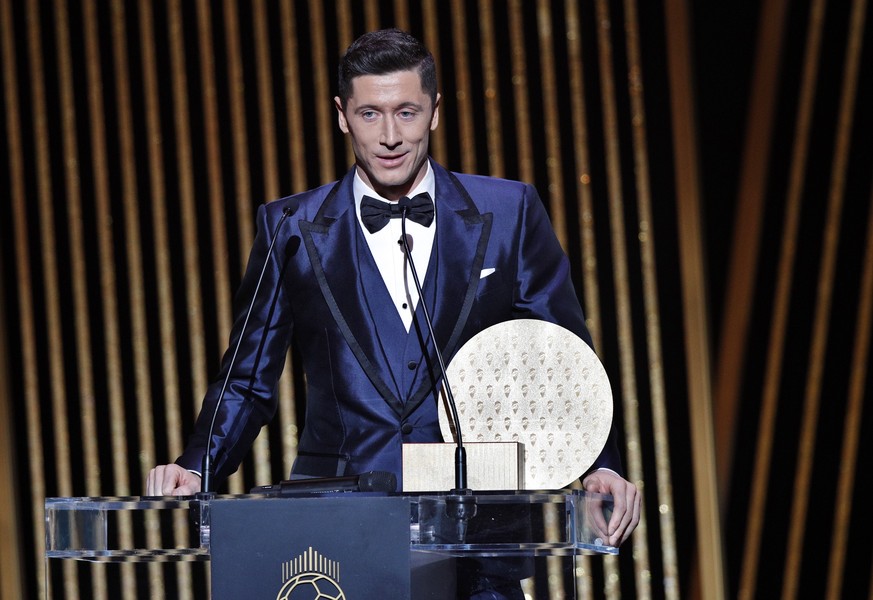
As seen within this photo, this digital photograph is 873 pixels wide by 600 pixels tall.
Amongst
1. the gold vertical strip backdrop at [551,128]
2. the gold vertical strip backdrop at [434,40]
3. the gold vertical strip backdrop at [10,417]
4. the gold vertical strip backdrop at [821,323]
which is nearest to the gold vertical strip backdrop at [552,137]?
the gold vertical strip backdrop at [551,128]

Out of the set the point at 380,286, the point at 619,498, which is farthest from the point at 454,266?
the point at 619,498

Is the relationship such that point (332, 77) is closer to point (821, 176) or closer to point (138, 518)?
point (821, 176)

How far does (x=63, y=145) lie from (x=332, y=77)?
78 centimetres

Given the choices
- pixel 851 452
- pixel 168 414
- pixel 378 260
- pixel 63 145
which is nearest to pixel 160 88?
pixel 63 145

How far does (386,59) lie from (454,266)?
36 centimetres

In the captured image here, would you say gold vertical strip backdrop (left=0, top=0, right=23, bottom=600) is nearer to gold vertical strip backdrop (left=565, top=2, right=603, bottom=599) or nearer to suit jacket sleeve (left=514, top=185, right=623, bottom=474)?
gold vertical strip backdrop (left=565, top=2, right=603, bottom=599)

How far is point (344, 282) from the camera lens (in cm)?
217

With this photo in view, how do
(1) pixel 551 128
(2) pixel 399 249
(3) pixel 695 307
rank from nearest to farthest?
1. (2) pixel 399 249
2. (3) pixel 695 307
3. (1) pixel 551 128

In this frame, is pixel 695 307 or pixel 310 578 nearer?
pixel 310 578

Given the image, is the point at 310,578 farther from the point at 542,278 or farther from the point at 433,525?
the point at 542,278

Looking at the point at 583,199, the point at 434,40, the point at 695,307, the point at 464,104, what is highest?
the point at 434,40

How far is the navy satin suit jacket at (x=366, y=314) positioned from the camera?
82.7 inches

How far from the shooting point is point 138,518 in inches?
61.6

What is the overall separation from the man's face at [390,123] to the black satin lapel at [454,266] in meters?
0.09
